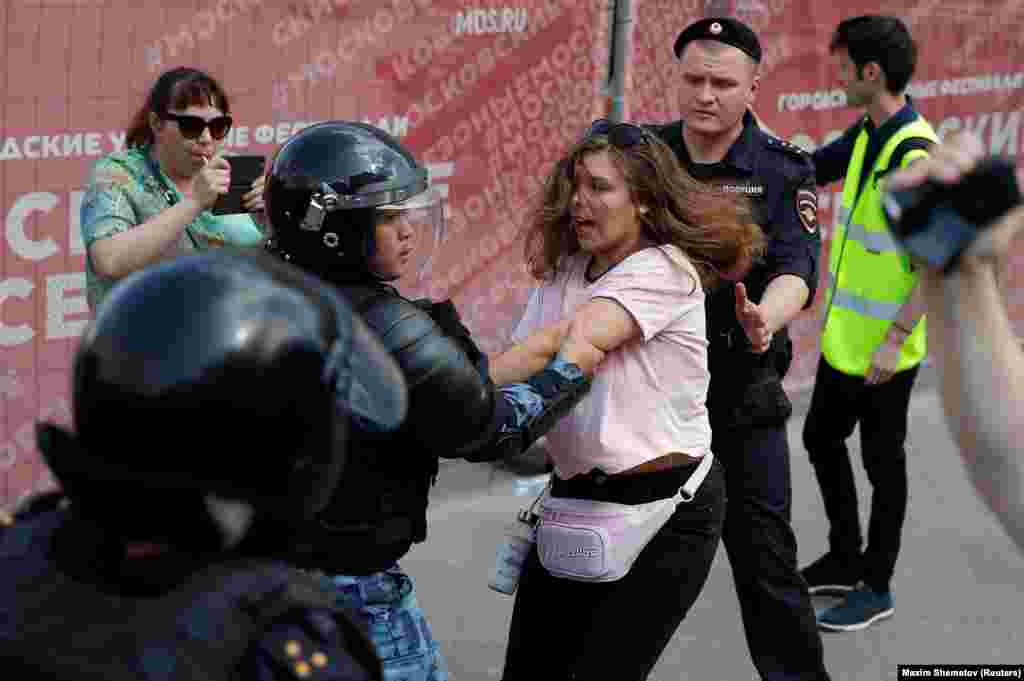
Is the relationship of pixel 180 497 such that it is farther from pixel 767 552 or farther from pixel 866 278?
pixel 866 278

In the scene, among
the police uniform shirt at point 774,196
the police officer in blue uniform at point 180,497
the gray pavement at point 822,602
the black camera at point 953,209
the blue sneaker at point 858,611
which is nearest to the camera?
the police officer in blue uniform at point 180,497

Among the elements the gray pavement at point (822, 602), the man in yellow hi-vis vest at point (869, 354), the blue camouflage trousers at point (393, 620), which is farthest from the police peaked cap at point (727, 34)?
the blue camouflage trousers at point (393, 620)

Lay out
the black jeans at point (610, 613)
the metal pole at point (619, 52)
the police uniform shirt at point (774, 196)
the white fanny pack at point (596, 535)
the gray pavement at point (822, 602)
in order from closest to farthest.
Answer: the white fanny pack at point (596, 535)
the black jeans at point (610, 613)
the police uniform shirt at point (774, 196)
the gray pavement at point (822, 602)
the metal pole at point (619, 52)

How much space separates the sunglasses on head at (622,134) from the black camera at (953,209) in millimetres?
1745

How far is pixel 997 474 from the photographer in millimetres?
1920

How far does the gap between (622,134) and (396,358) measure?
1018mm

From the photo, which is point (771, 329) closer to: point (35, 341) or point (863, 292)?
point (863, 292)

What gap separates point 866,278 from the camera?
5.22 m

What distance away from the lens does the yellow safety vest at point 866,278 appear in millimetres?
5078

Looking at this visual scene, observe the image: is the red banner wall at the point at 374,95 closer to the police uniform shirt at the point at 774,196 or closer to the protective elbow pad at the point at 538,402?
the police uniform shirt at the point at 774,196

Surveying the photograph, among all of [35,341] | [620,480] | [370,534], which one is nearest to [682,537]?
[620,480]

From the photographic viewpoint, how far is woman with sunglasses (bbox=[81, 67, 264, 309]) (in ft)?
12.9

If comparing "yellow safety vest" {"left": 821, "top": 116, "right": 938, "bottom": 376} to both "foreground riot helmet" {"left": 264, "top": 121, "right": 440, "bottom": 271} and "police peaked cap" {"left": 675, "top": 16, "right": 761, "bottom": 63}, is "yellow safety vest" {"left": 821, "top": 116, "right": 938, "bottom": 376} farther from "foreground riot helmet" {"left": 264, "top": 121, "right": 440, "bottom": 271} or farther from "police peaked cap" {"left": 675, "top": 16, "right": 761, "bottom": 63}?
"foreground riot helmet" {"left": 264, "top": 121, "right": 440, "bottom": 271}

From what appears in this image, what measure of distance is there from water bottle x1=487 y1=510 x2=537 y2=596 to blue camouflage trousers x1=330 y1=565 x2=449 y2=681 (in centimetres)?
57
